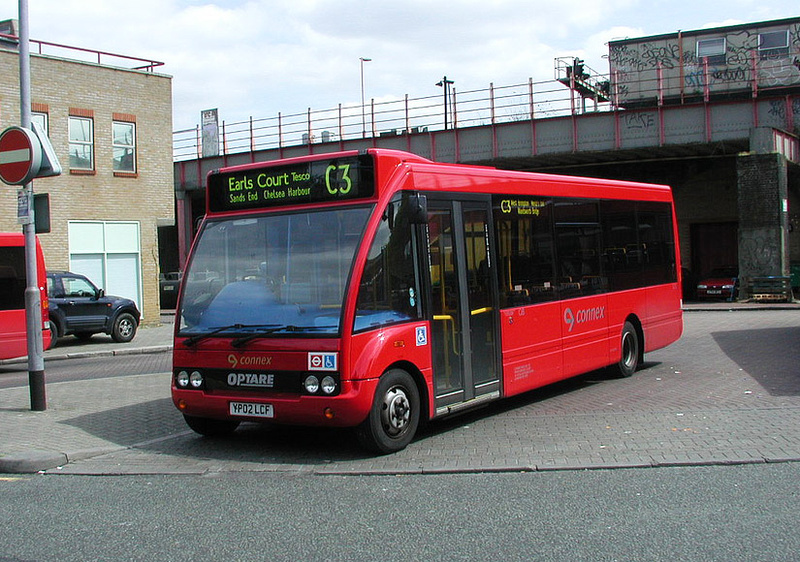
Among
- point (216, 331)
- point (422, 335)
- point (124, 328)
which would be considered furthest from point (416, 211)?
point (124, 328)

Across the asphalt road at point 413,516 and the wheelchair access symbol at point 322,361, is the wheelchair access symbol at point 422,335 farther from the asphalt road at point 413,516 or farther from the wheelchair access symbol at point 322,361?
the asphalt road at point 413,516

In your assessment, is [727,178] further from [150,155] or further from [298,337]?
[298,337]

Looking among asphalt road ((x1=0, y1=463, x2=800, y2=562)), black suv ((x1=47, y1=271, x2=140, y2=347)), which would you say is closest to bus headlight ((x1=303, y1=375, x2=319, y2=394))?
asphalt road ((x1=0, y1=463, x2=800, y2=562))

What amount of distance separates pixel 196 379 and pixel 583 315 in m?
5.17

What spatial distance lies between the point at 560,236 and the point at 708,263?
3233 cm

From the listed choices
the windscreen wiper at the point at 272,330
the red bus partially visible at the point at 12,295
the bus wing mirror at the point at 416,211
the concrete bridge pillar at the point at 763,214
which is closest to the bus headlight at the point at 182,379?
the windscreen wiper at the point at 272,330

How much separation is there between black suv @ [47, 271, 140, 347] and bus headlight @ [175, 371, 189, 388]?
12.6 meters

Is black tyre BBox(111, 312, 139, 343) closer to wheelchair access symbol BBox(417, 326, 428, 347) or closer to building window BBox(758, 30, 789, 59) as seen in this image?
wheelchair access symbol BBox(417, 326, 428, 347)

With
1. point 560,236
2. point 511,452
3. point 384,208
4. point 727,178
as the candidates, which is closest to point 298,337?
point 384,208

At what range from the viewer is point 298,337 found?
747 centimetres

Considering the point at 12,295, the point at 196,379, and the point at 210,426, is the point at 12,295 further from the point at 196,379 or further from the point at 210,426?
the point at 196,379

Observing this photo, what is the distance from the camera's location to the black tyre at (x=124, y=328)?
2133cm

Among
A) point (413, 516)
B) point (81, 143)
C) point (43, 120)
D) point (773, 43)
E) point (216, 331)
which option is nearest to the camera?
point (413, 516)

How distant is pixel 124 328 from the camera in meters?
21.6
